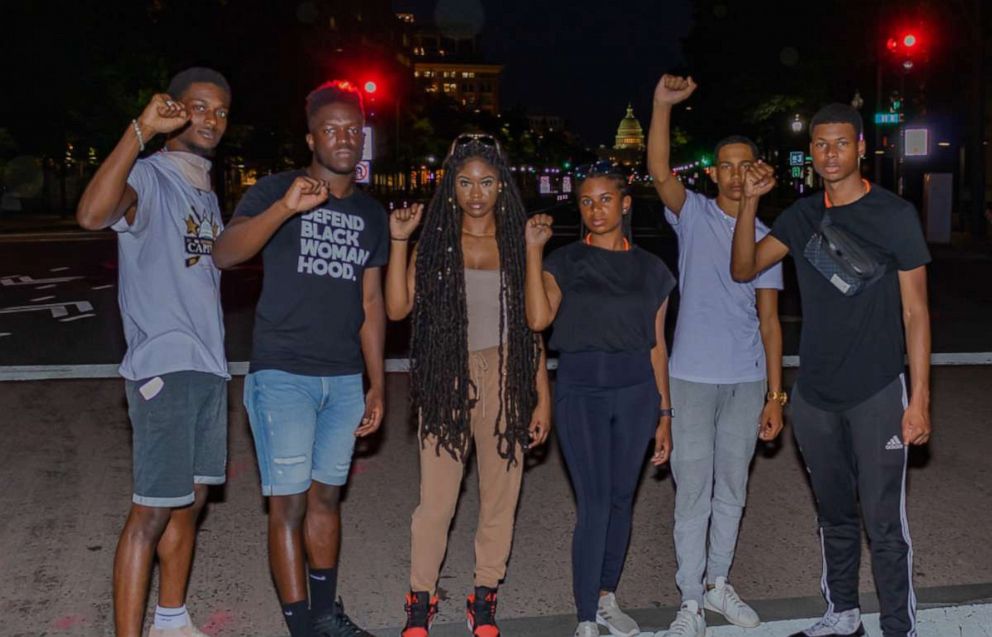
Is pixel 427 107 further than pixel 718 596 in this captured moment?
Yes

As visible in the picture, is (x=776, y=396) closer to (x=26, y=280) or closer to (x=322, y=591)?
(x=322, y=591)

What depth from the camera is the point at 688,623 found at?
14.6 feet

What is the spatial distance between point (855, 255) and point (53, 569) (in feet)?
13.4

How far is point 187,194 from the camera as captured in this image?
4023mm

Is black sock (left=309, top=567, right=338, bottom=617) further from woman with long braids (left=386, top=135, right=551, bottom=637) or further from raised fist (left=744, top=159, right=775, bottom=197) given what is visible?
raised fist (left=744, top=159, right=775, bottom=197)

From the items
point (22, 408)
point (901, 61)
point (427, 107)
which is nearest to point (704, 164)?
point (427, 107)

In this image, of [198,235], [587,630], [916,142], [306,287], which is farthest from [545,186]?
[198,235]

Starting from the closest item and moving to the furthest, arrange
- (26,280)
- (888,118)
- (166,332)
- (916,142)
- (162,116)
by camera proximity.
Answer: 1. (162,116)
2. (166,332)
3. (26,280)
4. (888,118)
5. (916,142)

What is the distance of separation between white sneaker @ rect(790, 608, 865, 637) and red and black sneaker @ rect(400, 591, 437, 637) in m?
1.52

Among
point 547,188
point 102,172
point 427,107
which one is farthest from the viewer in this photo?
point 547,188

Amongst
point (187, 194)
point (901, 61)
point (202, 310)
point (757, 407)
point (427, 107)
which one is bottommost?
point (757, 407)

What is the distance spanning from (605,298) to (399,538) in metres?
2.26

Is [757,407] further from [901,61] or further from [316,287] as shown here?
[901,61]

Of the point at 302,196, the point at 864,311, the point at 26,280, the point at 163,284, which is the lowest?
the point at 26,280
